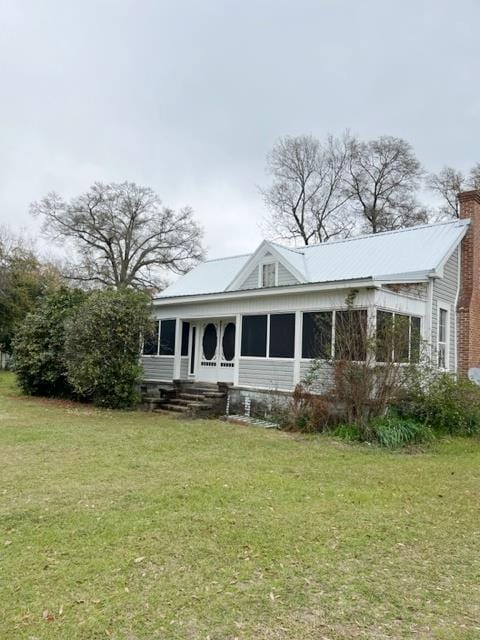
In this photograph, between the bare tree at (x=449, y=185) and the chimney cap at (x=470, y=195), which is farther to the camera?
→ the bare tree at (x=449, y=185)

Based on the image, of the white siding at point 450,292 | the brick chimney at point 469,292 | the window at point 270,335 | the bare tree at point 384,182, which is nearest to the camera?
the window at point 270,335

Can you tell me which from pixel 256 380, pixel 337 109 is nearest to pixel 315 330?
pixel 256 380

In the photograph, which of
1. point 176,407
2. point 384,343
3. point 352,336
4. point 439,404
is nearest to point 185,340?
point 176,407

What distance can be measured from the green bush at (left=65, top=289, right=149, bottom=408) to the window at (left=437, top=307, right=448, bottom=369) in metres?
8.05

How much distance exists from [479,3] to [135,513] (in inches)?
443

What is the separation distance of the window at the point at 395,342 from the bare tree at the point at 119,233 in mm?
27530

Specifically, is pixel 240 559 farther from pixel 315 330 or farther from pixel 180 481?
pixel 315 330

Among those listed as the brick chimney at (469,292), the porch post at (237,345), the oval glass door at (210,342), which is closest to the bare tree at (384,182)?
the brick chimney at (469,292)

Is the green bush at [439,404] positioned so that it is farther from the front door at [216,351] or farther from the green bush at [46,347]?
the green bush at [46,347]

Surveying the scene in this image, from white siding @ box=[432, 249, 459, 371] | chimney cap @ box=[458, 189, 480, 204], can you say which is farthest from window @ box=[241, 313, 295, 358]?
chimney cap @ box=[458, 189, 480, 204]

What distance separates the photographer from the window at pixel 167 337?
15383mm

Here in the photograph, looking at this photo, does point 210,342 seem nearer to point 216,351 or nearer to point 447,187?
point 216,351

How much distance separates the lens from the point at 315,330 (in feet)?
37.2

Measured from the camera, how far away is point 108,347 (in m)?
13.0
